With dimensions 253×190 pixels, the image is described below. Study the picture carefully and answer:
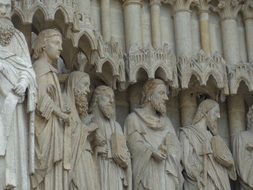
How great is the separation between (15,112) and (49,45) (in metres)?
1.08

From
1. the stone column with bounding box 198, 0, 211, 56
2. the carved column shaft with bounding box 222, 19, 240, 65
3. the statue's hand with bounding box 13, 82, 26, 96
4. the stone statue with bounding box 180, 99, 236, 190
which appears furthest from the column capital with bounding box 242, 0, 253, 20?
the statue's hand with bounding box 13, 82, 26, 96

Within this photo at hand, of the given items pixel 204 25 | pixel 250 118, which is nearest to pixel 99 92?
pixel 204 25

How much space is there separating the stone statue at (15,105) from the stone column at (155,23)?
2.12 meters

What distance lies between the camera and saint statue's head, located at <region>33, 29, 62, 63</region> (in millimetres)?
9914

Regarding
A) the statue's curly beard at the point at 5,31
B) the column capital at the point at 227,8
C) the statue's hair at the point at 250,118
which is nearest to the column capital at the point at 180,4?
the column capital at the point at 227,8

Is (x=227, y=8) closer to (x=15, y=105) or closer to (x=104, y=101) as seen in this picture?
(x=104, y=101)

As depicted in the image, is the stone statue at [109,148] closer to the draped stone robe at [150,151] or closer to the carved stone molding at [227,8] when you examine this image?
the draped stone robe at [150,151]

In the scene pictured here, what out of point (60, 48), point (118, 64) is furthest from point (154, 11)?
point (60, 48)

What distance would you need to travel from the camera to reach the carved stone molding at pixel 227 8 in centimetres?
1173

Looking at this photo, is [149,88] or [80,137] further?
[149,88]

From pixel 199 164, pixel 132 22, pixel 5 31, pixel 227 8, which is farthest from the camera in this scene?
pixel 227 8

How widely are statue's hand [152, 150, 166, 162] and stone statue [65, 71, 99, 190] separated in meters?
0.67

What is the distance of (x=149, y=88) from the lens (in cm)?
1084

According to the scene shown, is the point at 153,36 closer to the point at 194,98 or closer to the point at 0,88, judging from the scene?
the point at 194,98
